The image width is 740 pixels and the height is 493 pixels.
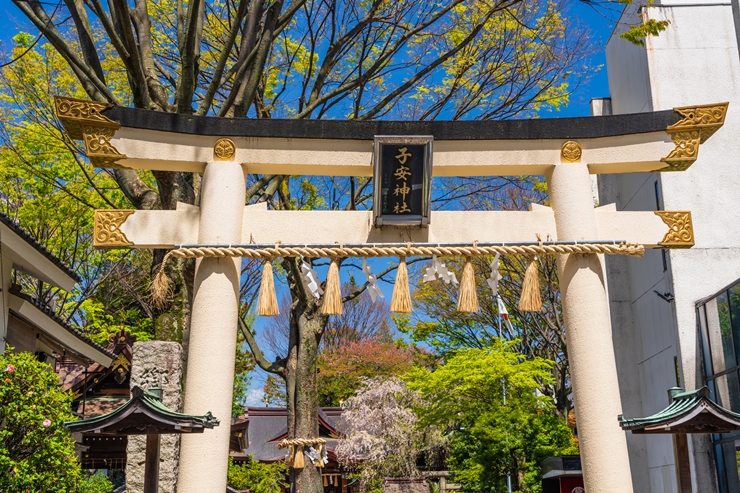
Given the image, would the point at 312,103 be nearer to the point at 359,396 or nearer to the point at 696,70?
the point at 696,70

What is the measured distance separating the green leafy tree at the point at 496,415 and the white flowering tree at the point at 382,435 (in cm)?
786

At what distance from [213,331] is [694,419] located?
157 inches

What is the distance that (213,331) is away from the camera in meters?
6.01

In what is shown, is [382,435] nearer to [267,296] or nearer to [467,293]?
[467,293]

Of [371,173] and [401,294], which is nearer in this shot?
[401,294]

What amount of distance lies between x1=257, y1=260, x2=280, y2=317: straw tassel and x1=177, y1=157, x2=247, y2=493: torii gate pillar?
0.25 metres

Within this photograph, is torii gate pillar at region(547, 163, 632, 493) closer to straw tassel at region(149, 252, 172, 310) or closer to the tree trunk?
straw tassel at region(149, 252, 172, 310)

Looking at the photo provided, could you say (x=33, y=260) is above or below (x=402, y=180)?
above

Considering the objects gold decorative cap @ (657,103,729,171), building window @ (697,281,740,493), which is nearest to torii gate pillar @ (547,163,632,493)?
gold decorative cap @ (657,103,729,171)

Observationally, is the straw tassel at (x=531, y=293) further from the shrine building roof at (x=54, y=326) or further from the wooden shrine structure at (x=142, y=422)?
the shrine building roof at (x=54, y=326)

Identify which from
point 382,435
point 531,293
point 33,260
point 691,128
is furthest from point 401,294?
point 382,435

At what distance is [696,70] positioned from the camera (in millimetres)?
12758

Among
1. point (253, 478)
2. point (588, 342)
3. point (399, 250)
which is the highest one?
point (399, 250)

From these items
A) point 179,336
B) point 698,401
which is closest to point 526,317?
point 179,336
